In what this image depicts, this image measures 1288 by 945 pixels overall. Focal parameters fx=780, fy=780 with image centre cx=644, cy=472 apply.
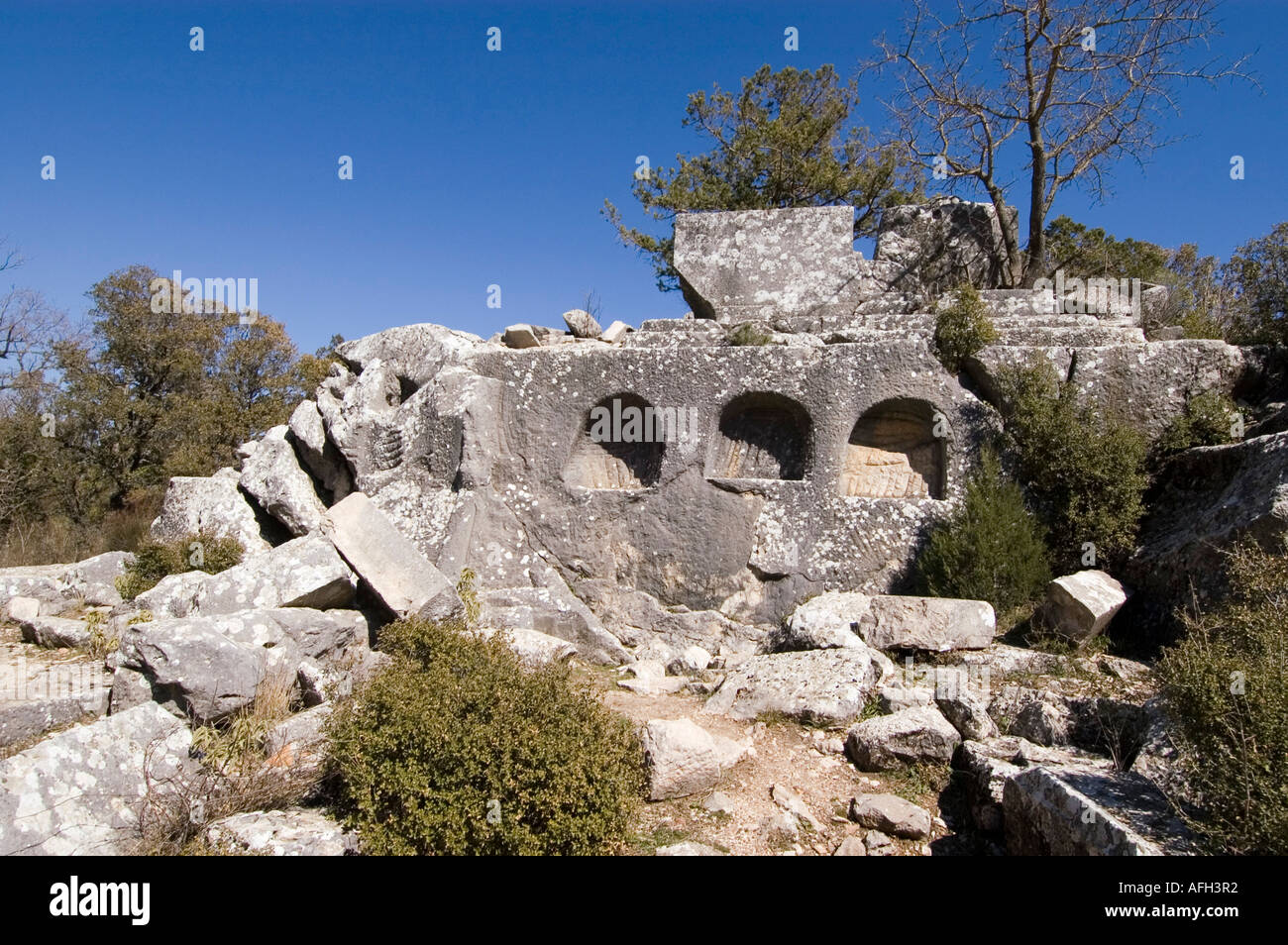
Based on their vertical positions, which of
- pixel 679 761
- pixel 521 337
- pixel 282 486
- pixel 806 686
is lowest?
pixel 679 761

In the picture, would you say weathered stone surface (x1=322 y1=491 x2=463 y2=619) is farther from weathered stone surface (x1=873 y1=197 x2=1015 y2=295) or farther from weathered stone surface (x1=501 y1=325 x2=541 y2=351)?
weathered stone surface (x1=873 y1=197 x2=1015 y2=295)

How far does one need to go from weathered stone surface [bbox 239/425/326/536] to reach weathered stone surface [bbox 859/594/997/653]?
6.56 m

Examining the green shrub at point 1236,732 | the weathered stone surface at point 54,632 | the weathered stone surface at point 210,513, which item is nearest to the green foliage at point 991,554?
the green shrub at point 1236,732

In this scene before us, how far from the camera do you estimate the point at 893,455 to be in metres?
8.61

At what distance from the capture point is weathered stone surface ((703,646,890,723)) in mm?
5453

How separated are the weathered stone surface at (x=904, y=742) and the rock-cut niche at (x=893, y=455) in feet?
12.8

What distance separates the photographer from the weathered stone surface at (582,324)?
11.1m

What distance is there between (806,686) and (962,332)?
4453 mm

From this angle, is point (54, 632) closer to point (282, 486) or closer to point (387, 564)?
point (282, 486)

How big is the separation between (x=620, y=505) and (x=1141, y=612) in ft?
16.5

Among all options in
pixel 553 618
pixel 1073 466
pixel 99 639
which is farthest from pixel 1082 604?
pixel 99 639

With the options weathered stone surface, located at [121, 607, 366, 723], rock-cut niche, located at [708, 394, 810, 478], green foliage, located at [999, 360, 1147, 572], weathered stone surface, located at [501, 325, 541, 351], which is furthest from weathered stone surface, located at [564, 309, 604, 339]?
weathered stone surface, located at [121, 607, 366, 723]
